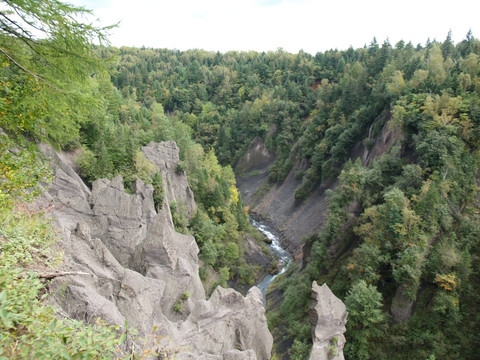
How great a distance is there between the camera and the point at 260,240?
2270 inches

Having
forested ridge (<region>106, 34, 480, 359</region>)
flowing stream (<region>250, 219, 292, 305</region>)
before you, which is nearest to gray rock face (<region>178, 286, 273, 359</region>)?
forested ridge (<region>106, 34, 480, 359</region>)

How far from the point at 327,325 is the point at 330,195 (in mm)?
20473

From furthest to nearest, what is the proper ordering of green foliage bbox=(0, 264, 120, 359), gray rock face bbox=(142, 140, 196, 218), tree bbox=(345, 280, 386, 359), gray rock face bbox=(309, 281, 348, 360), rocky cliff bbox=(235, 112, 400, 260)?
rocky cliff bbox=(235, 112, 400, 260) → gray rock face bbox=(142, 140, 196, 218) → tree bbox=(345, 280, 386, 359) → gray rock face bbox=(309, 281, 348, 360) → green foliage bbox=(0, 264, 120, 359)

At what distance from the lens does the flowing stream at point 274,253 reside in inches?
1873

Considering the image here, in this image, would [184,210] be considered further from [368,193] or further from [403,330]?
[403,330]

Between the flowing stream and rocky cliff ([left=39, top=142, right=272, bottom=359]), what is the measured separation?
23.1m

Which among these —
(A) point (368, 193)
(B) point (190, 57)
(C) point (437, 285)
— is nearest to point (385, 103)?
(A) point (368, 193)

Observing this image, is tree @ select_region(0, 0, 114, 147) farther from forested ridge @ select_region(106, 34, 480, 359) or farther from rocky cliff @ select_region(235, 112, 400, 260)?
rocky cliff @ select_region(235, 112, 400, 260)

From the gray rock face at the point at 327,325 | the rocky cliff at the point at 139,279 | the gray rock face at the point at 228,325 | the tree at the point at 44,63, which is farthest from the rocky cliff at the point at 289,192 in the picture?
the tree at the point at 44,63

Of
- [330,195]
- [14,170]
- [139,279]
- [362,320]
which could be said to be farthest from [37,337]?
[330,195]

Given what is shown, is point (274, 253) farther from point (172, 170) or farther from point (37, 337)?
point (37, 337)

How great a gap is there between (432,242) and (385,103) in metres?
32.6

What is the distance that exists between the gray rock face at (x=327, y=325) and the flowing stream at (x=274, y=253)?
1636 cm

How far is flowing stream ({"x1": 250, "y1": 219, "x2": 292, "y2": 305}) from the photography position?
47.6m
